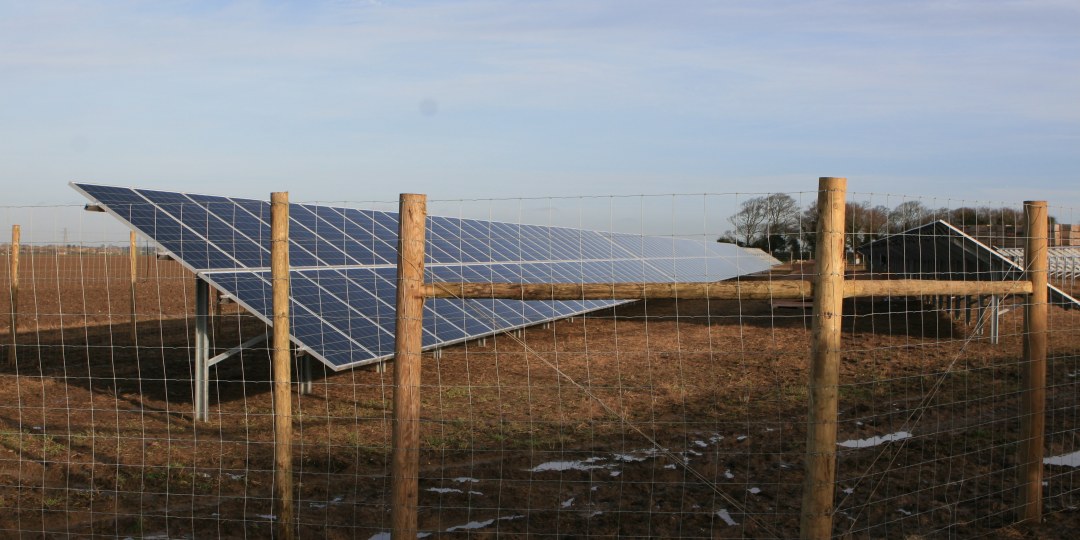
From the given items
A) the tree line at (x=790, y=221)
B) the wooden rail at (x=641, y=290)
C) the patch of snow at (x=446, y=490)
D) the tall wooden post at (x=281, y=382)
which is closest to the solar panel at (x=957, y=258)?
the tree line at (x=790, y=221)

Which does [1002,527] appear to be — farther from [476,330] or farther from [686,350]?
[686,350]

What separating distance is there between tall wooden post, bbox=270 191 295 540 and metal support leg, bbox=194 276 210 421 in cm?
377

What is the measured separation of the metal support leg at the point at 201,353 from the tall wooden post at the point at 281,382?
12.4ft

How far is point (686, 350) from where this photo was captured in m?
14.8

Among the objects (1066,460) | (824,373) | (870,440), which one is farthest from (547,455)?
(1066,460)

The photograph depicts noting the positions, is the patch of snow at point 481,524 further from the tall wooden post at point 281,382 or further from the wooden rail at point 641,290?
the wooden rail at point 641,290

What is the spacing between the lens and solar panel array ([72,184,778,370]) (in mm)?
9180

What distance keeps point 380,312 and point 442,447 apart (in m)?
3.62

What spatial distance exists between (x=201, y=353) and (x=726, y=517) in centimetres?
571

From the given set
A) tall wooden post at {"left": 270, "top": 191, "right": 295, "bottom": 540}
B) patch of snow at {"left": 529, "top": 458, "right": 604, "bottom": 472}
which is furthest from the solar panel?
tall wooden post at {"left": 270, "top": 191, "right": 295, "bottom": 540}

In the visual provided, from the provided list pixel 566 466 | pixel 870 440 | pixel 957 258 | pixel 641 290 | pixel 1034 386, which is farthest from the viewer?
pixel 957 258

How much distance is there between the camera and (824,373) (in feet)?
15.6

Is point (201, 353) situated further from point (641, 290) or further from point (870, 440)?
point (870, 440)

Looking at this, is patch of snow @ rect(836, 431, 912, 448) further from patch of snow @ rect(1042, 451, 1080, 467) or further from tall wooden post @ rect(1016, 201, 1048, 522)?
tall wooden post @ rect(1016, 201, 1048, 522)
